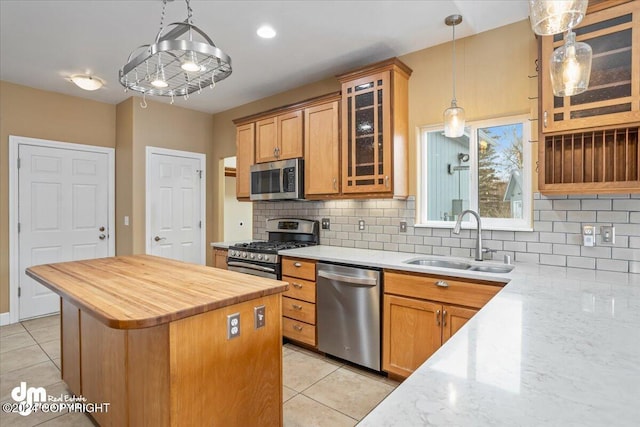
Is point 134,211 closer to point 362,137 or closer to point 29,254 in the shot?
point 29,254

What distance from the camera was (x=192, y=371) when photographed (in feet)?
4.79

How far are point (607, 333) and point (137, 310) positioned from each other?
166 centimetres

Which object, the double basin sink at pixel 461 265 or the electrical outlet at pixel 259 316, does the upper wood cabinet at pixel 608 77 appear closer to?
the double basin sink at pixel 461 265

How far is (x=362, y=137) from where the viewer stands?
3123mm

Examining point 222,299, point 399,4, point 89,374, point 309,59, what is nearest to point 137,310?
point 222,299

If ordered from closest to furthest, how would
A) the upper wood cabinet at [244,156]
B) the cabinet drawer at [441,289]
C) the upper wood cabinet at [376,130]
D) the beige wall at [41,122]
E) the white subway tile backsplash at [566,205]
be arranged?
the cabinet drawer at [441,289] → the white subway tile backsplash at [566,205] → the upper wood cabinet at [376,130] → the beige wall at [41,122] → the upper wood cabinet at [244,156]

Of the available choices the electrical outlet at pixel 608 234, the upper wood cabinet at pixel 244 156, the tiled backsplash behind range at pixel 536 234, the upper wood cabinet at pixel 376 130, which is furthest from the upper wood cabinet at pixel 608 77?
the upper wood cabinet at pixel 244 156

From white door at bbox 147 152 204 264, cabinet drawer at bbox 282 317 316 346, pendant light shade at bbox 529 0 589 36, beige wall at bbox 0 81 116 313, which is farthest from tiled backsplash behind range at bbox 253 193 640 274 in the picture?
beige wall at bbox 0 81 116 313

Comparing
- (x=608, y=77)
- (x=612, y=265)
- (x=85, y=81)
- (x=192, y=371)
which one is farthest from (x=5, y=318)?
(x=608, y=77)

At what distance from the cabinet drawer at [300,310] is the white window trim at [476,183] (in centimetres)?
121

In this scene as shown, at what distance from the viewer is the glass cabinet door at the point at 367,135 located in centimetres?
297

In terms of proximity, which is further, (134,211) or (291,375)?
(134,211)

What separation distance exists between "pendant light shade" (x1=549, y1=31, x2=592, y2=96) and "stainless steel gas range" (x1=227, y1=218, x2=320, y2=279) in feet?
8.07

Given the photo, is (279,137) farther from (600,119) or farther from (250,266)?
(600,119)
